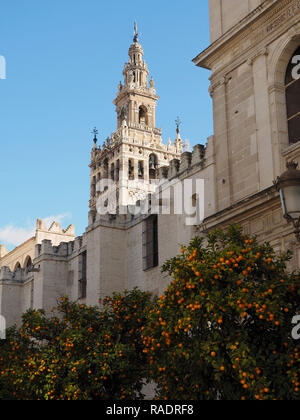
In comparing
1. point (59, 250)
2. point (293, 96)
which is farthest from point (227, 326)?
point (59, 250)

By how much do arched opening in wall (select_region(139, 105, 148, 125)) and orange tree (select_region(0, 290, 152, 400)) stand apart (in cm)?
6158

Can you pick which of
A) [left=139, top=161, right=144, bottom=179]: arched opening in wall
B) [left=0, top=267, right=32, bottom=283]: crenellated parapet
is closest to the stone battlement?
[left=0, top=267, right=32, bottom=283]: crenellated parapet

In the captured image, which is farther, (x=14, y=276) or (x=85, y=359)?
(x=14, y=276)

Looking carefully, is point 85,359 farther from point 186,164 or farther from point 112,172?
point 112,172

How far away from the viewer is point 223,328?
11188 millimetres

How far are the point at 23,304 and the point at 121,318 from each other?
20285mm

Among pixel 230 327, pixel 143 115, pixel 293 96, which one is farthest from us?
pixel 143 115

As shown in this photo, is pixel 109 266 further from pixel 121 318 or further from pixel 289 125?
pixel 289 125

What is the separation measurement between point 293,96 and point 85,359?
8295mm

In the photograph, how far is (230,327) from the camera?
1116 cm

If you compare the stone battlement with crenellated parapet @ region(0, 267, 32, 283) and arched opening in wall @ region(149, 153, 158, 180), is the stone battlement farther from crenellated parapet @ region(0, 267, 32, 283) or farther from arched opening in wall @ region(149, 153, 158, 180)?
arched opening in wall @ region(149, 153, 158, 180)
